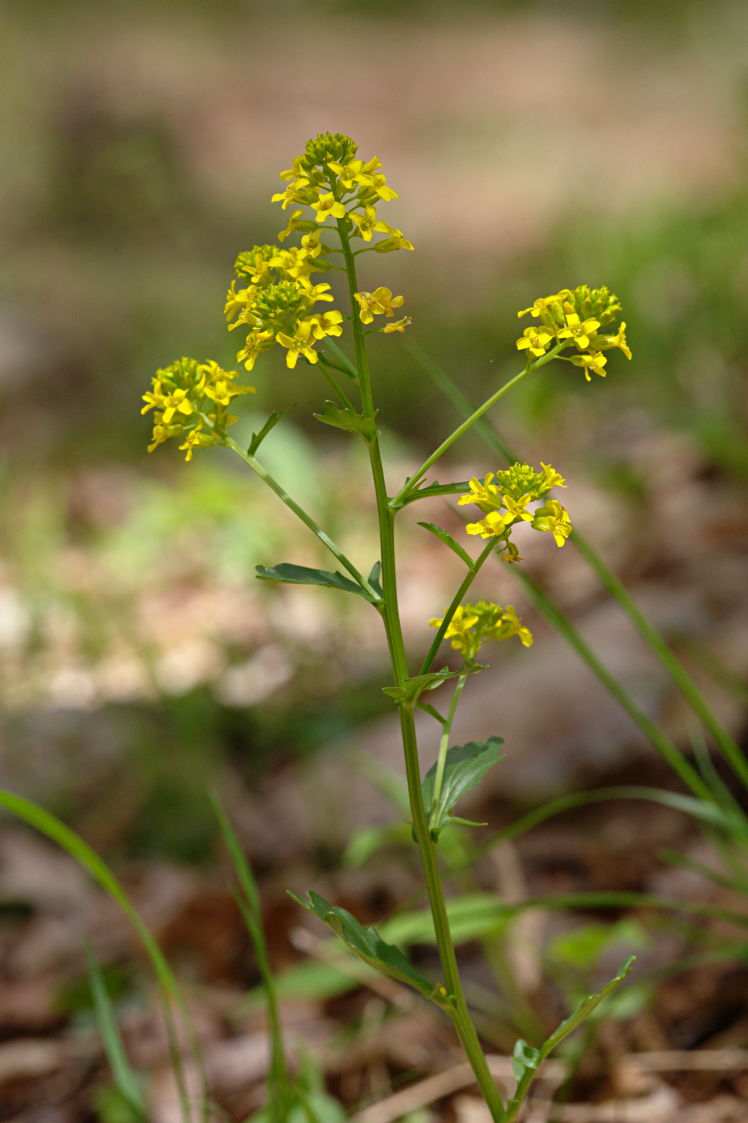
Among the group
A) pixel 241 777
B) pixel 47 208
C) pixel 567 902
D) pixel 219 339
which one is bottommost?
pixel 241 777

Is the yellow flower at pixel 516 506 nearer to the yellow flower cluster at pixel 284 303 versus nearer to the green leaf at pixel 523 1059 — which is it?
the yellow flower cluster at pixel 284 303

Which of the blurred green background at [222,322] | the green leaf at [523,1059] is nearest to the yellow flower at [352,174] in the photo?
the green leaf at [523,1059]

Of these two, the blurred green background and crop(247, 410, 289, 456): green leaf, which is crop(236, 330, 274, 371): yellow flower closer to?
crop(247, 410, 289, 456): green leaf

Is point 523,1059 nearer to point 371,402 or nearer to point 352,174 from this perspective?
point 371,402

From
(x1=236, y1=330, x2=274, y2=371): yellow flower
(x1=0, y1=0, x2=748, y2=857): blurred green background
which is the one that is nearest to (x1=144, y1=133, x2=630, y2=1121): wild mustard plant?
(x1=236, y1=330, x2=274, y2=371): yellow flower

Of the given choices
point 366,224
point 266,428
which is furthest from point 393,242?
point 266,428

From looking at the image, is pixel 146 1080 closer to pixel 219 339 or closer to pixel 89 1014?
pixel 89 1014

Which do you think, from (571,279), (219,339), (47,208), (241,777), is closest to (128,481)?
(219,339)
